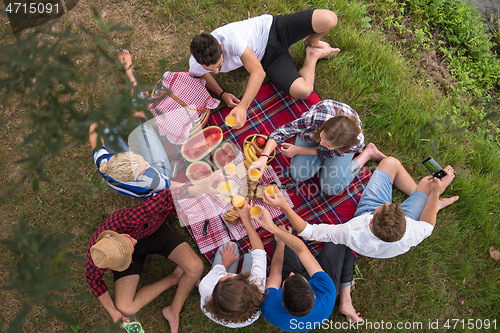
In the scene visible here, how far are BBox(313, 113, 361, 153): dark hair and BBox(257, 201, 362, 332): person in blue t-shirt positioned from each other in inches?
38.6

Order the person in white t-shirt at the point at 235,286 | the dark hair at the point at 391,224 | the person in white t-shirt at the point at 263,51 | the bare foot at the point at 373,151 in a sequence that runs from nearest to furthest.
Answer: the person in white t-shirt at the point at 235,286 < the dark hair at the point at 391,224 < the person in white t-shirt at the point at 263,51 < the bare foot at the point at 373,151

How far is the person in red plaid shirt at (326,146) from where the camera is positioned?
2.83 metres

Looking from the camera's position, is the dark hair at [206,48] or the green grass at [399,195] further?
the green grass at [399,195]

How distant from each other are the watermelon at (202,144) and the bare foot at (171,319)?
195 cm

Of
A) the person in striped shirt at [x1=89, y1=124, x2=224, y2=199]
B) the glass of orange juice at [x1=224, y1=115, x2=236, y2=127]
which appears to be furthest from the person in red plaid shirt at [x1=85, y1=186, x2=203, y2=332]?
the glass of orange juice at [x1=224, y1=115, x2=236, y2=127]

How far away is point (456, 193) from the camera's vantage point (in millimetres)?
3740

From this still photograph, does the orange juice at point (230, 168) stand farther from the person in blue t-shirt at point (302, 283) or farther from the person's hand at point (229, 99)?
the person's hand at point (229, 99)

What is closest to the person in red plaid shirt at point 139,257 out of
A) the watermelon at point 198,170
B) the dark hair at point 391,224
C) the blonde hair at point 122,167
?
the watermelon at point 198,170

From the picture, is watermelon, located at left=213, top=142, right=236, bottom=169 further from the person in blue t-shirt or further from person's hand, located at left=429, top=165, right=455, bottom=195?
person's hand, located at left=429, top=165, right=455, bottom=195

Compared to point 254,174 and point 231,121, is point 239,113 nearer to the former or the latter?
point 231,121

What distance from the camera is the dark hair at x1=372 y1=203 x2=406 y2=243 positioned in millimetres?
2779

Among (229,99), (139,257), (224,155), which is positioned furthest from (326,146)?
(139,257)

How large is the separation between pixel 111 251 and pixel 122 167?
0.80 metres

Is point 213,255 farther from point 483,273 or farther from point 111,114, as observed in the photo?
point 483,273
